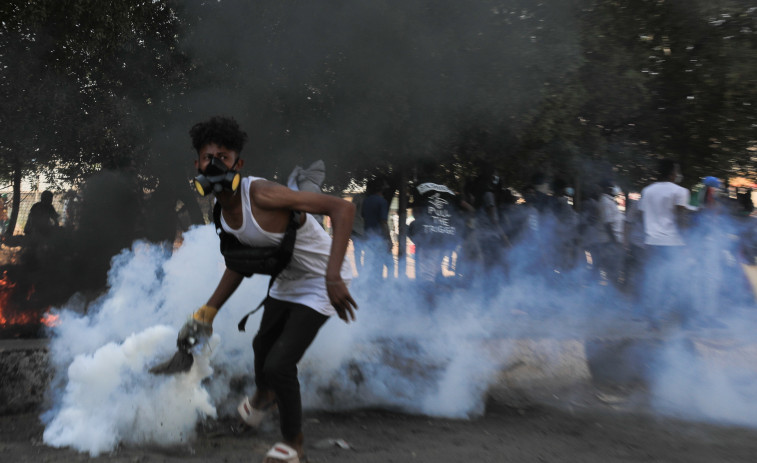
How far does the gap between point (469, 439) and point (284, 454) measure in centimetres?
121

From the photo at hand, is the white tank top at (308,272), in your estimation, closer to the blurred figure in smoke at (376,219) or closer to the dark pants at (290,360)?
the dark pants at (290,360)

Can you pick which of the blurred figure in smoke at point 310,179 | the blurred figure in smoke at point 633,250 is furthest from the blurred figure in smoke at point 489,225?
the blurred figure in smoke at point 310,179

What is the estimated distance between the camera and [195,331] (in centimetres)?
353

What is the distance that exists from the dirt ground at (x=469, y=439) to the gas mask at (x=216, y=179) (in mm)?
1290

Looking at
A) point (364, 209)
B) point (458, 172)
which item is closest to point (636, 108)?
point (458, 172)

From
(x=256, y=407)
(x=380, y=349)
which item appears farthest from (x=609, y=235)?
(x=256, y=407)

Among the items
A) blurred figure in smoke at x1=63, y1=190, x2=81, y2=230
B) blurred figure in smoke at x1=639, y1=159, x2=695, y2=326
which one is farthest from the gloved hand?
blurred figure in smoke at x1=63, y1=190, x2=81, y2=230

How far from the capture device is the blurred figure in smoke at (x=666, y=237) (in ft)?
22.0

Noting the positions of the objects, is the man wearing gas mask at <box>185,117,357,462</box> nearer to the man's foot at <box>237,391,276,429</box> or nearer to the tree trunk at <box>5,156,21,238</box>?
the man's foot at <box>237,391,276,429</box>

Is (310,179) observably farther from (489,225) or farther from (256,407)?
(256,407)

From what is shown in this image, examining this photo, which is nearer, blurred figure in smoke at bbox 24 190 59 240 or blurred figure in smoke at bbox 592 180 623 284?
blurred figure in smoke at bbox 592 180 623 284

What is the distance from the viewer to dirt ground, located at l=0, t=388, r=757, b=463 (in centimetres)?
362

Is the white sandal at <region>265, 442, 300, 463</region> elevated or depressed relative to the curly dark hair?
depressed

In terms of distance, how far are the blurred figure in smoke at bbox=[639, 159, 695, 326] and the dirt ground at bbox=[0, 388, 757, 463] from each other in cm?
215
